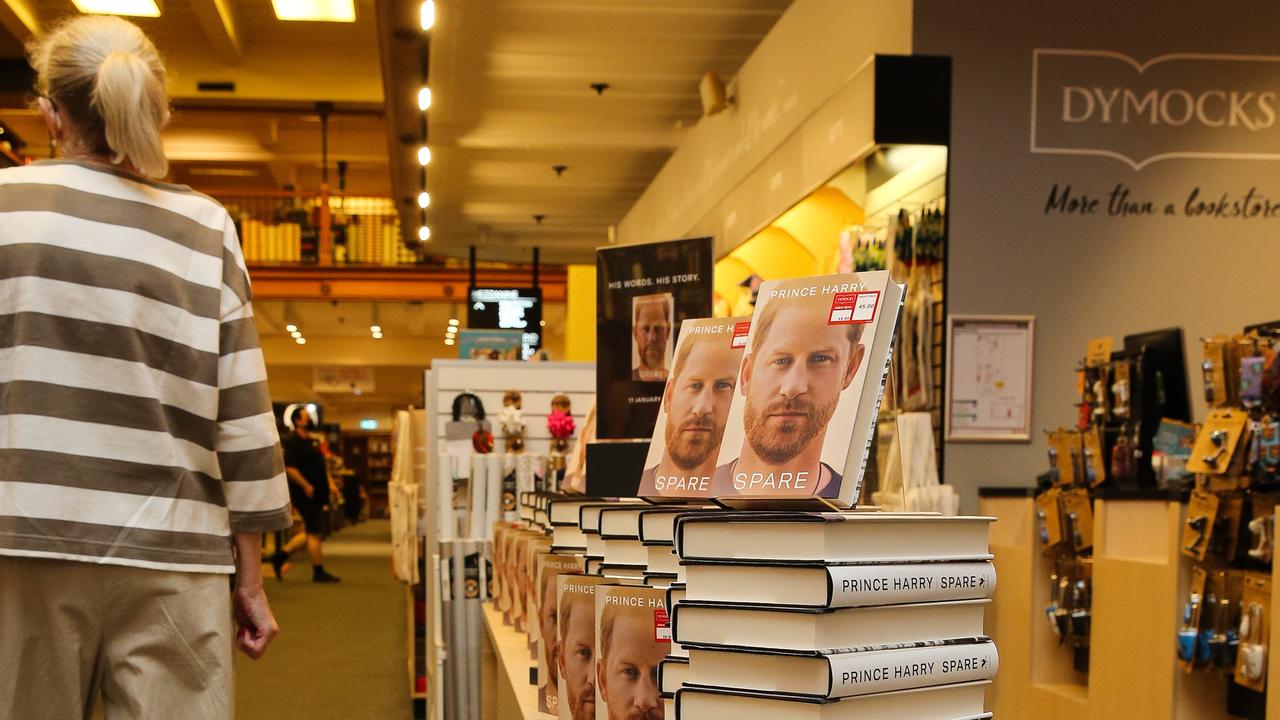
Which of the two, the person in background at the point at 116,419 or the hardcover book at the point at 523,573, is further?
the hardcover book at the point at 523,573

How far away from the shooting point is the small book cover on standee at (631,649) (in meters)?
1.51

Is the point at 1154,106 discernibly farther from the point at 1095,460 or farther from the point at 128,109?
the point at 128,109

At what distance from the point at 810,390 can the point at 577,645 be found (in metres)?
0.53

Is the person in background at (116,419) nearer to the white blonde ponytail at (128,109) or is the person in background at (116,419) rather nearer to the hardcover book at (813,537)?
the white blonde ponytail at (128,109)

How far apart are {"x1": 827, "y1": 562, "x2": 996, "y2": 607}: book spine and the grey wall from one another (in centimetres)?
336

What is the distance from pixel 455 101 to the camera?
8.29m

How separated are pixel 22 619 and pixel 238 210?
62.6 ft

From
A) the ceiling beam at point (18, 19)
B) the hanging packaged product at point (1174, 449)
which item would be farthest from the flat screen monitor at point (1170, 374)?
the ceiling beam at point (18, 19)

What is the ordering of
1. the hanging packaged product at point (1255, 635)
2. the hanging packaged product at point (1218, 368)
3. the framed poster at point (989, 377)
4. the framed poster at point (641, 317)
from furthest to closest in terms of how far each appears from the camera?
the framed poster at point (989, 377)
the hanging packaged product at point (1218, 368)
the hanging packaged product at point (1255, 635)
the framed poster at point (641, 317)

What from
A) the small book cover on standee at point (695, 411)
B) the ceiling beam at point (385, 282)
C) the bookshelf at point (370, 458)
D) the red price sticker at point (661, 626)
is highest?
the ceiling beam at point (385, 282)

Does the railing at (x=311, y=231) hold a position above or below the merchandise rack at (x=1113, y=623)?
above

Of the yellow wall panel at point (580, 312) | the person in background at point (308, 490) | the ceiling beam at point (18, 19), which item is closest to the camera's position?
the ceiling beam at point (18, 19)

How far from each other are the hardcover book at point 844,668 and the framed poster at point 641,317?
1244mm

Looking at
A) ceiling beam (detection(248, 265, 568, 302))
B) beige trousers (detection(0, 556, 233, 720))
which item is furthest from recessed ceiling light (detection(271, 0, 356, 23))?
beige trousers (detection(0, 556, 233, 720))
